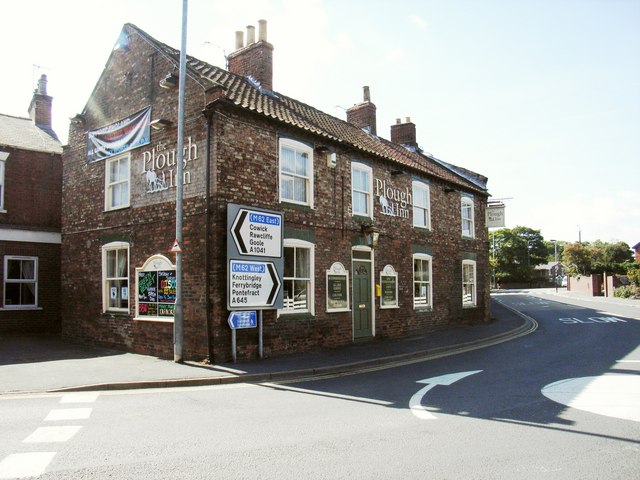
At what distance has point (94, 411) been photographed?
7.25 metres

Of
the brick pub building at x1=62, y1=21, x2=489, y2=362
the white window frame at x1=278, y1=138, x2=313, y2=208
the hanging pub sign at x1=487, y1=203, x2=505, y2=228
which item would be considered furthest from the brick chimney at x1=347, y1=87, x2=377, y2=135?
the white window frame at x1=278, y1=138, x2=313, y2=208

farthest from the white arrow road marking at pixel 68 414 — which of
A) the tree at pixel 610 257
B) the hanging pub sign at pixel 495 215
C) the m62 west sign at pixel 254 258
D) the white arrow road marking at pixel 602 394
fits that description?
the tree at pixel 610 257

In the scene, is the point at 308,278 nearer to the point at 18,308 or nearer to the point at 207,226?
the point at 207,226

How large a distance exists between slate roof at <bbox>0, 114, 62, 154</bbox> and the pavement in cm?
722

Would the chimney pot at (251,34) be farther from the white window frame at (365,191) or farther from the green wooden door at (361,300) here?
the green wooden door at (361,300)

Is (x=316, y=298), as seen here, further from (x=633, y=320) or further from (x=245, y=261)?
(x=633, y=320)

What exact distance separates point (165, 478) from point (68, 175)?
559 inches

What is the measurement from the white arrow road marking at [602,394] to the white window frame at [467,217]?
40.2ft

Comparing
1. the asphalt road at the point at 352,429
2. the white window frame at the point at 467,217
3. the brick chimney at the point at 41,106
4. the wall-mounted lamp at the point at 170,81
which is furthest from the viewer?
the brick chimney at the point at 41,106

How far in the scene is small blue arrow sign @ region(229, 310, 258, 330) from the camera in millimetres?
11312

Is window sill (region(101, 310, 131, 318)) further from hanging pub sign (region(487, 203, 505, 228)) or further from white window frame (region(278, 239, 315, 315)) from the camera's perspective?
hanging pub sign (region(487, 203, 505, 228))

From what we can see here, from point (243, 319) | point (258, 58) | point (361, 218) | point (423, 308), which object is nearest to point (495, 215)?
point (423, 308)

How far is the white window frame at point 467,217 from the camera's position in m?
21.5

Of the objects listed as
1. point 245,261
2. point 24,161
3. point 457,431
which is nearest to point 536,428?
point 457,431
